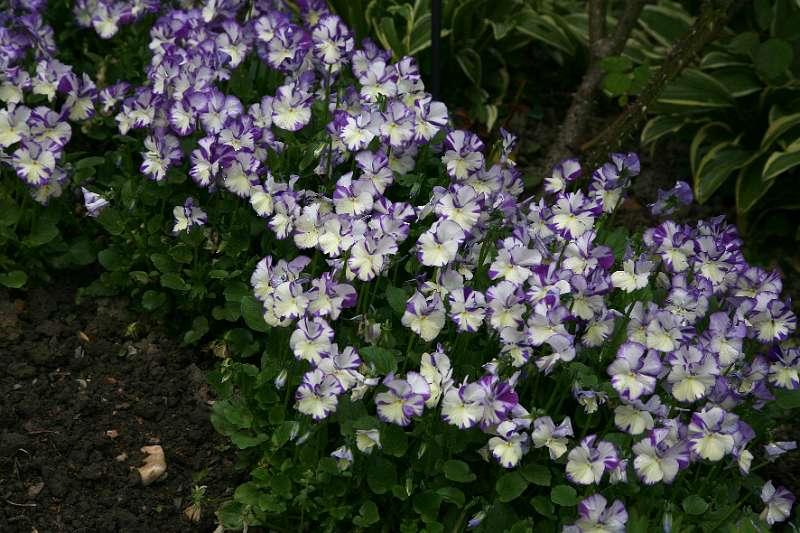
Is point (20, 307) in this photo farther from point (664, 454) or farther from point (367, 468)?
point (664, 454)

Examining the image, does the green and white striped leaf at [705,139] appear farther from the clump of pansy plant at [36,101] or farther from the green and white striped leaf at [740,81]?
the clump of pansy plant at [36,101]

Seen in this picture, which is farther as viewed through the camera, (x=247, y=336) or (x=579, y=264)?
(x=247, y=336)

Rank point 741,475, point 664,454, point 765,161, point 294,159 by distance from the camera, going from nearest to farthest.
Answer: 1. point 664,454
2. point 741,475
3. point 294,159
4. point 765,161

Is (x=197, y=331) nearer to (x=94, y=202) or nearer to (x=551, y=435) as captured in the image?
(x=94, y=202)

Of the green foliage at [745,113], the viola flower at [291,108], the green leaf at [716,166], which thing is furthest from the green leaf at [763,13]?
the viola flower at [291,108]

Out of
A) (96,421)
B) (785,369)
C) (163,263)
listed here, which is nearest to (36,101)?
(163,263)

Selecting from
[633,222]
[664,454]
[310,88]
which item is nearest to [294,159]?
[310,88]
